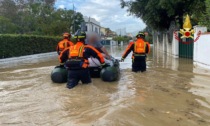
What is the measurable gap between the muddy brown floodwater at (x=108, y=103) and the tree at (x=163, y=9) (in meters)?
13.8

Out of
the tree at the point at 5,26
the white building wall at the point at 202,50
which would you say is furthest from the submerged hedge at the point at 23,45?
the white building wall at the point at 202,50

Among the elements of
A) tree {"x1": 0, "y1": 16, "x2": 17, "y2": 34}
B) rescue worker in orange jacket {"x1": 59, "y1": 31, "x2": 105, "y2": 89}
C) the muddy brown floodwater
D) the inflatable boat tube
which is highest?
tree {"x1": 0, "y1": 16, "x2": 17, "y2": 34}

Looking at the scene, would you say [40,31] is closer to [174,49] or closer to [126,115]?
[174,49]

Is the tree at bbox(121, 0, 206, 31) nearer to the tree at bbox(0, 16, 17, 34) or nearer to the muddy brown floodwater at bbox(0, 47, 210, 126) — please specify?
the muddy brown floodwater at bbox(0, 47, 210, 126)

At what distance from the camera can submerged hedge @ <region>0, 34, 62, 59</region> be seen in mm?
20391

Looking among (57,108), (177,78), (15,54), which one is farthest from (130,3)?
(57,108)

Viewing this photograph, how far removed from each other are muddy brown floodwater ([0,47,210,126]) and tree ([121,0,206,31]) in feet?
45.3

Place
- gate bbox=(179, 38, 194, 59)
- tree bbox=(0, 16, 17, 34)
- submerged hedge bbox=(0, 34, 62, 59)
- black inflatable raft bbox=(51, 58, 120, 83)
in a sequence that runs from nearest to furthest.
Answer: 1. black inflatable raft bbox=(51, 58, 120, 83)
2. gate bbox=(179, 38, 194, 59)
3. submerged hedge bbox=(0, 34, 62, 59)
4. tree bbox=(0, 16, 17, 34)

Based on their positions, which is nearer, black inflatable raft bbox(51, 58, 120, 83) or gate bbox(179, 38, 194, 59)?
black inflatable raft bbox(51, 58, 120, 83)

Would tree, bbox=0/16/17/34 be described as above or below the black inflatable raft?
above

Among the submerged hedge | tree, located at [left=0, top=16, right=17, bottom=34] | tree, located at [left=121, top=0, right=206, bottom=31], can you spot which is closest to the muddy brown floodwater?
the submerged hedge

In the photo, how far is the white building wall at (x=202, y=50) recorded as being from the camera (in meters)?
13.1

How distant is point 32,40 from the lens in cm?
2581

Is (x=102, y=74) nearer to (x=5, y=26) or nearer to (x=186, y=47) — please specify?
(x=186, y=47)
